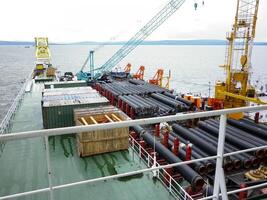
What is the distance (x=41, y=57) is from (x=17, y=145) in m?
57.9

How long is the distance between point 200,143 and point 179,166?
12.7 ft

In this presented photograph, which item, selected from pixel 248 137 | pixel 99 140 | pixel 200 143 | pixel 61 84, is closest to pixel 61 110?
pixel 99 140

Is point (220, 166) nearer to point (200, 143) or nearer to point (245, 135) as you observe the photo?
point (200, 143)

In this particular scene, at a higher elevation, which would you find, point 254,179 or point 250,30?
point 250,30

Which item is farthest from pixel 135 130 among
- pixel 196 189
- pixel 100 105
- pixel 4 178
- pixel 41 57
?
pixel 41 57

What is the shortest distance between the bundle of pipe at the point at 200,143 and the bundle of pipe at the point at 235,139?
159 cm

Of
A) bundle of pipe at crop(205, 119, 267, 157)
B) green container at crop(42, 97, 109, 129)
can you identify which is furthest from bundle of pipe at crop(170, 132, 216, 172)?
green container at crop(42, 97, 109, 129)

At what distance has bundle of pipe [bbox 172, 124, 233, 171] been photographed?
14029 mm

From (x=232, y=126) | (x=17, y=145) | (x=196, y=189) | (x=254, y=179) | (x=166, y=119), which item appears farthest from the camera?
(x=232, y=126)

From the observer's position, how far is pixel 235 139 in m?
16.6

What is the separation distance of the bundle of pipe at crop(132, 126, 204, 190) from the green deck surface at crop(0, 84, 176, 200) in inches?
75.5

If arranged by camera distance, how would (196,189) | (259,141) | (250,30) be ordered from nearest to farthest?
(196,189) < (259,141) < (250,30)

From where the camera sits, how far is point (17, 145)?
14156mm

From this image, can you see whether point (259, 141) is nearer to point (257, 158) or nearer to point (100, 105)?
point (257, 158)
